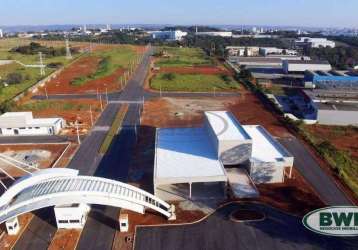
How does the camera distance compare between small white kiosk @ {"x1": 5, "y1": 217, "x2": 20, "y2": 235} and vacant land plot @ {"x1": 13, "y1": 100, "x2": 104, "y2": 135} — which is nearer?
small white kiosk @ {"x1": 5, "y1": 217, "x2": 20, "y2": 235}

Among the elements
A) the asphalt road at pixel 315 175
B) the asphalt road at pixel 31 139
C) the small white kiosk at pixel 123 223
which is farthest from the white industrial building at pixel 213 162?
the asphalt road at pixel 31 139

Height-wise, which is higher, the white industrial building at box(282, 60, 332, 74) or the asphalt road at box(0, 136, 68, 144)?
the white industrial building at box(282, 60, 332, 74)

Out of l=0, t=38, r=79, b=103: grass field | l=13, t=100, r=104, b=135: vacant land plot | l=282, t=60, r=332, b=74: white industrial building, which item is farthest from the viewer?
l=282, t=60, r=332, b=74: white industrial building

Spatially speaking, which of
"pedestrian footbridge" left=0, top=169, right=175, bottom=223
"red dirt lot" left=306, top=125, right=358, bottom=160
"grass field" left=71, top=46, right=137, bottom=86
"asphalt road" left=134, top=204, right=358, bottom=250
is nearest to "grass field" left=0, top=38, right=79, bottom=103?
"grass field" left=71, top=46, right=137, bottom=86

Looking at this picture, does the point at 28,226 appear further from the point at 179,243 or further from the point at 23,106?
the point at 23,106

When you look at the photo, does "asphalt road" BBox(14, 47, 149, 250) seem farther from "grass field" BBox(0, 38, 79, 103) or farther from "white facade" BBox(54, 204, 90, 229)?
"grass field" BBox(0, 38, 79, 103)
